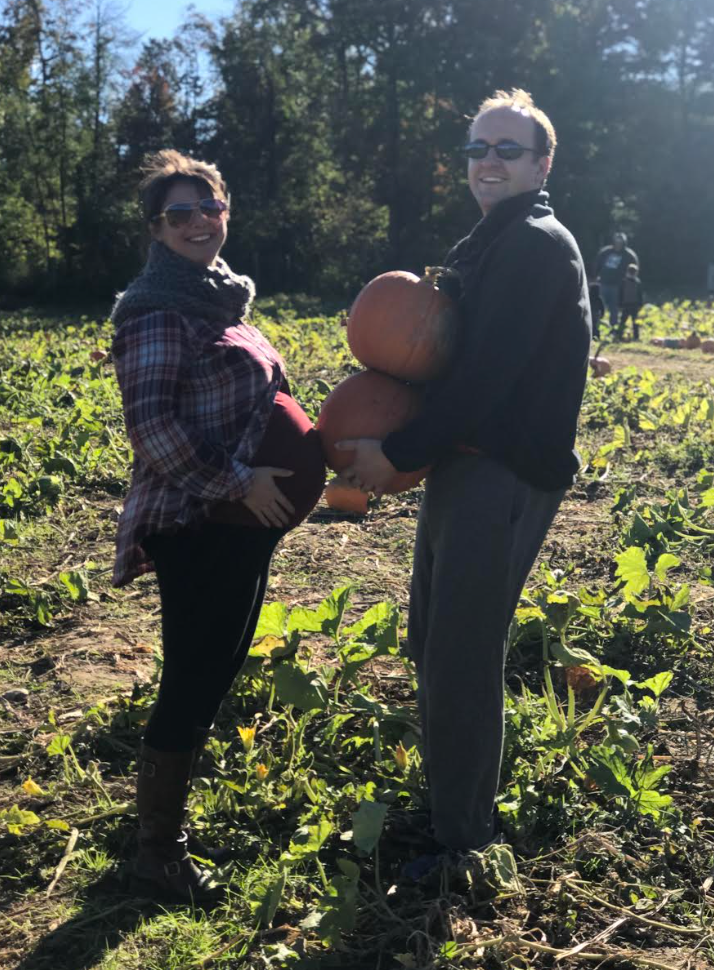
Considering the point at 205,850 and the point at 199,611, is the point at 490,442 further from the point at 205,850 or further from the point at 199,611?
the point at 205,850

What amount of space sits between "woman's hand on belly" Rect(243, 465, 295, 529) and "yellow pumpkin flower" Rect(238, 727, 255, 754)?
89 cm

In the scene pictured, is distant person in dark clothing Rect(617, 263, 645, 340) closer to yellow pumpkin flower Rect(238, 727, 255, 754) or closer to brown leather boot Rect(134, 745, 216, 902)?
yellow pumpkin flower Rect(238, 727, 255, 754)

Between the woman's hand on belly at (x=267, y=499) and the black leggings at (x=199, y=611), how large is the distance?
0.24 feet

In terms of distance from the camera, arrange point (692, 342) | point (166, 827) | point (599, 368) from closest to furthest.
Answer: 1. point (166, 827)
2. point (599, 368)
3. point (692, 342)

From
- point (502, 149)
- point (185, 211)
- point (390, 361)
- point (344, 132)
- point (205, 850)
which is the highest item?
point (344, 132)

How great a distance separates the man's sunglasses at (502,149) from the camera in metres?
2.51

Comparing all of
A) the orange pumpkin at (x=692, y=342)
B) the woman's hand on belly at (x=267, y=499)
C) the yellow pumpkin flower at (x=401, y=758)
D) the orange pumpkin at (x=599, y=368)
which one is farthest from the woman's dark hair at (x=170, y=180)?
the orange pumpkin at (x=692, y=342)

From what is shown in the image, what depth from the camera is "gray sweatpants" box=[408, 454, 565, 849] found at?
2.49 meters

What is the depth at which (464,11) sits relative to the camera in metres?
37.2

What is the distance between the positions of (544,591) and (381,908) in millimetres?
1915

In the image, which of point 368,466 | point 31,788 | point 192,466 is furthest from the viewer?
point 31,788

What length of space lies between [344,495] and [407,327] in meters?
0.48

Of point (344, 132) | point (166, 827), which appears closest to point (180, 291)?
point (166, 827)

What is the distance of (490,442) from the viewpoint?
8.08ft
